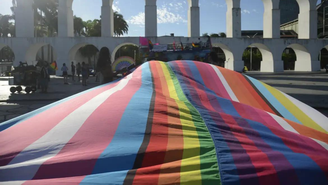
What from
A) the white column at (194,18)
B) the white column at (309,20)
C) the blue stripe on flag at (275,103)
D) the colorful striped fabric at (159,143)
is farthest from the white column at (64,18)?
the colorful striped fabric at (159,143)

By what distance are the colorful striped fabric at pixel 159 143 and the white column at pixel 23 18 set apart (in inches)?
1090

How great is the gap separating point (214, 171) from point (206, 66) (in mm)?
1416

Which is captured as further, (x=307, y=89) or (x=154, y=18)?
(x=154, y=18)

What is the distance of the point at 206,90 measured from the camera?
2125 mm

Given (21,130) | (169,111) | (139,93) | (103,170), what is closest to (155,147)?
(103,170)

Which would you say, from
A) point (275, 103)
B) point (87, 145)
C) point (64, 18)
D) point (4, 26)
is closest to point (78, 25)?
point (4, 26)

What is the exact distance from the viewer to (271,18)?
28.3 metres

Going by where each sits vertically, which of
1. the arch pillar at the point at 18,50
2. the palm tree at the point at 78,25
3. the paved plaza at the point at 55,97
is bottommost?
the paved plaza at the point at 55,97

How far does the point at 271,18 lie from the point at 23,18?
2343cm

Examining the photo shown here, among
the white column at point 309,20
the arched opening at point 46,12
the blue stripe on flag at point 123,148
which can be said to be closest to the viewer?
the blue stripe on flag at point 123,148

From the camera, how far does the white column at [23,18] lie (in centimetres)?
2602

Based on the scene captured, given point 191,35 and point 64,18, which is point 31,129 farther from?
point 64,18

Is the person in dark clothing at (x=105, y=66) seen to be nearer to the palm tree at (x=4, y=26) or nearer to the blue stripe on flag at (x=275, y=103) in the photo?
the blue stripe on flag at (x=275, y=103)

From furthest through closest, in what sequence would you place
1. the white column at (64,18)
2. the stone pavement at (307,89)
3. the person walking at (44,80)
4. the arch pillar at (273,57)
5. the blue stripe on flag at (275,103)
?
the arch pillar at (273,57), the white column at (64,18), the person walking at (44,80), the stone pavement at (307,89), the blue stripe on flag at (275,103)
